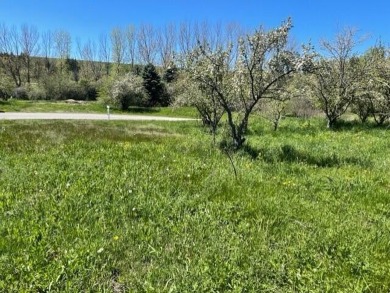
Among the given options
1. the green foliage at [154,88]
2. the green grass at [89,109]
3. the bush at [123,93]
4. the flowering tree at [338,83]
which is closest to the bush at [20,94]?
the green grass at [89,109]

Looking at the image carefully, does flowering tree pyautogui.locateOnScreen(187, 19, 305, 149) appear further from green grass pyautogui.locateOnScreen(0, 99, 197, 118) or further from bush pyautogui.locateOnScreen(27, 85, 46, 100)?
bush pyautogui.locateOnScreen(27, 85, 46, 100)

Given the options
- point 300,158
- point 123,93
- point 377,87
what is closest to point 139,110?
point 123,93

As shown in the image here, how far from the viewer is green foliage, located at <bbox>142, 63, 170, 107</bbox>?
3878 centimetres

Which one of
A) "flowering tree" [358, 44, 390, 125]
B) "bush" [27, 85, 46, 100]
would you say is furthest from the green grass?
"flowering tree" [358, 44, 390, 125]

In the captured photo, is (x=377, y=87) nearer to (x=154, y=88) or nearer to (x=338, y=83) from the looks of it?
(x=338, y=83)

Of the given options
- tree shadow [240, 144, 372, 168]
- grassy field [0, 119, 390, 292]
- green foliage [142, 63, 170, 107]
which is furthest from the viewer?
green foliage [142, 63, 170, 107]

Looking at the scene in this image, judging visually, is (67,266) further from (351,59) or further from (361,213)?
(351,59)

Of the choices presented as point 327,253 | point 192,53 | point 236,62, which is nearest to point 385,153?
point 236,62

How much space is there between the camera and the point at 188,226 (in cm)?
402

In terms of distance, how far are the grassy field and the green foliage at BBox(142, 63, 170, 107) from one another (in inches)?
1266

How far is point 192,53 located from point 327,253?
6.93m

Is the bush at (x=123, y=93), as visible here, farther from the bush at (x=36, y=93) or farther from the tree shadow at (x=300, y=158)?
the tree shadow at (x=300, y=158)

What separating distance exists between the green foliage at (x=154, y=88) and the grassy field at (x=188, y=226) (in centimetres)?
3217

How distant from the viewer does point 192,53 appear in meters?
8.97
